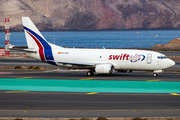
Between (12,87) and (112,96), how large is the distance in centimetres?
1259

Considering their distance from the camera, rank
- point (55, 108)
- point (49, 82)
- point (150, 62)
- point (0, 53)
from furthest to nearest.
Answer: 1. point (0, 53)
2. point (150, 62)
3. point (49, 82)
4. point (55, 108)

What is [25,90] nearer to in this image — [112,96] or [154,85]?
[112,96]

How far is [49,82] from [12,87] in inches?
233

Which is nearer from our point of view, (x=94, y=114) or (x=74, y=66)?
(x=94, y=114)

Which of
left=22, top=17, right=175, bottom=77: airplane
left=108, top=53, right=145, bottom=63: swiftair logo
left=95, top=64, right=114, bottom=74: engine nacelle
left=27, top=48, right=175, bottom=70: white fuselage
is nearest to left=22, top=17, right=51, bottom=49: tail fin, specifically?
left=22, top=17, right=175, bottom=77: airplane

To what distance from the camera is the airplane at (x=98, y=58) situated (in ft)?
145

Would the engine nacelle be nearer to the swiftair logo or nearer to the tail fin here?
the swiftair logo

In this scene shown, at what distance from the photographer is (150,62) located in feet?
145

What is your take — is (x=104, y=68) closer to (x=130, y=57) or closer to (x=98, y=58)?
(x=98, y=58)

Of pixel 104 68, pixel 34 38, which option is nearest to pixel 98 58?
pixel 104 68

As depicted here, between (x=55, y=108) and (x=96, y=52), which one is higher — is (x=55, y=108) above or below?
below

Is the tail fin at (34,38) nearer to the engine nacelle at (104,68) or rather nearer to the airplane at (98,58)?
the airplane at (98,58)

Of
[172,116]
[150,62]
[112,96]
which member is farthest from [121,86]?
[172,116]

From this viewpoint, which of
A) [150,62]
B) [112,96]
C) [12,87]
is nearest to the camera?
[112,96]
